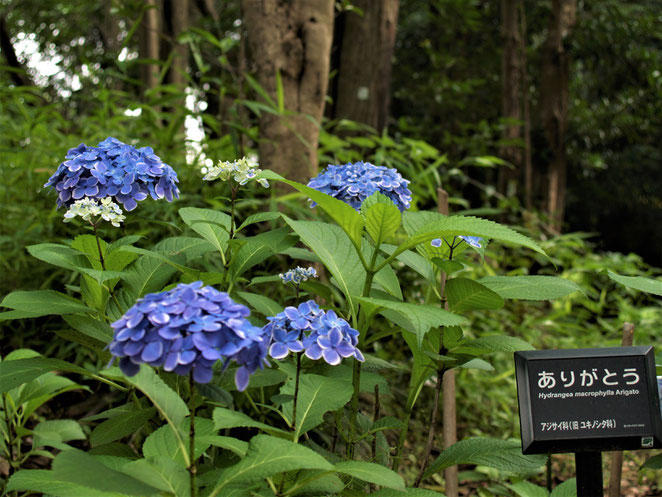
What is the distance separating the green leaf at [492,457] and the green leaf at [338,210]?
18.8 inches

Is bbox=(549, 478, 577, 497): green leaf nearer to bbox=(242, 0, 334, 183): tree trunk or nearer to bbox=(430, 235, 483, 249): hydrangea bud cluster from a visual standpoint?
bbox=(430, 235, 483, 249): hydrangea bud cluster

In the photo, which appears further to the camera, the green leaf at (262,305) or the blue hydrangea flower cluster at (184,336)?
the green leaf at (262,305)

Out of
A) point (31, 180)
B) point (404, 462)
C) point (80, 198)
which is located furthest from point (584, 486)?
point (31, 180)

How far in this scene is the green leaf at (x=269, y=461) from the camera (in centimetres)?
85

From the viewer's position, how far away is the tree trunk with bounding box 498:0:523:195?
237 inches

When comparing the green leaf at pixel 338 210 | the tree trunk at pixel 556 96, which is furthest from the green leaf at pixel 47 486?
the tree trunk at pixel 556 96

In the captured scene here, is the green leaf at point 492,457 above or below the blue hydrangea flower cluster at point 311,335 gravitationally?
below

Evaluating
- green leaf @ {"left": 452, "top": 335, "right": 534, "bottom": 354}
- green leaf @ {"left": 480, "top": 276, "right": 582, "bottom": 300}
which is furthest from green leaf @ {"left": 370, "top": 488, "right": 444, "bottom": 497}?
green leaf @ {"left": 480, "top": 276, "right": 582, "bottom": 300}

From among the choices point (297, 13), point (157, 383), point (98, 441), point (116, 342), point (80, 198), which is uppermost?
point (297, 13)

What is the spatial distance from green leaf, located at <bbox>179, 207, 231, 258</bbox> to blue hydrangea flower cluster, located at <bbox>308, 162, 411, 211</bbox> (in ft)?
0.88

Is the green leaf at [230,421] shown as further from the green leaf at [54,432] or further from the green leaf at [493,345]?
the green leaf at [54,432]

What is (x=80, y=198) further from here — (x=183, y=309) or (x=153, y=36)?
(x=153, y=36)

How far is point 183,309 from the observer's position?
80 cm

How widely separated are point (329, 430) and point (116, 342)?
1421 mm
